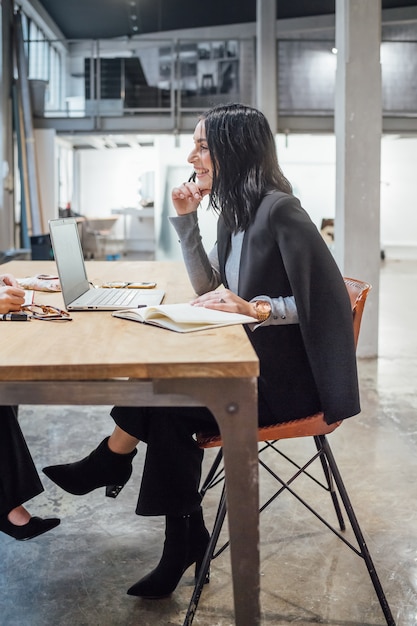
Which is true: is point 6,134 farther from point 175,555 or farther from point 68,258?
point 175,555

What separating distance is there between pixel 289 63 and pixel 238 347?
11.3 metres

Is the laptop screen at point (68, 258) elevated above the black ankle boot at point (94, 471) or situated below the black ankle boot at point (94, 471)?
above

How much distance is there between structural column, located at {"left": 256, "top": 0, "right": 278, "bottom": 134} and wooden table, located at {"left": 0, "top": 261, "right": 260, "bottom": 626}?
8.40 metres

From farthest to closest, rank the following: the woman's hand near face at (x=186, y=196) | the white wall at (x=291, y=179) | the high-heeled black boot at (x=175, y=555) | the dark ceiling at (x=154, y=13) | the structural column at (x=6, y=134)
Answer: the dark ceiling at (x=154, y=13) → the white wall at (x=291, y=179) → the structural column at (x=6, y=134) → the woman's hand near face at (x=186, y=196) → the high-heeled black boot at (x=175, y=555)

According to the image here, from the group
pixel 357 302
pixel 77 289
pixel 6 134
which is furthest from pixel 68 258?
pixel 6 134

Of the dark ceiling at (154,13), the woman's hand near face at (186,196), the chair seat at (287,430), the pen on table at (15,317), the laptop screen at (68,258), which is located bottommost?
the chair seat at (287,430)

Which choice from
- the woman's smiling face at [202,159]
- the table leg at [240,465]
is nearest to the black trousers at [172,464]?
the table leg at [240,465]

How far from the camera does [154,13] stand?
15.9 metres

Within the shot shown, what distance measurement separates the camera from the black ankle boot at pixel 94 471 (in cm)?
199

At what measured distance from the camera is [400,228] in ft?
51.1

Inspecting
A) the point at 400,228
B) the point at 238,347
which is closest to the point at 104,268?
the point at 238,347

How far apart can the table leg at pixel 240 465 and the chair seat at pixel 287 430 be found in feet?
1.23

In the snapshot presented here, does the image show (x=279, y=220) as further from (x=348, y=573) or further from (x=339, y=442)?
(x=339, y=442)

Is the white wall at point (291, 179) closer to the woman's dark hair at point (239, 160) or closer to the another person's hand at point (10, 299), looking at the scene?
the woman's dark hair at point (239, 160)
